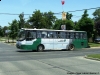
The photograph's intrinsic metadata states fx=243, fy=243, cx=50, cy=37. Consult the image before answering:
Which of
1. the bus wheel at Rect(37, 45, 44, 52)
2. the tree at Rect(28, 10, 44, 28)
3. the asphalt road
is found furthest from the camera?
the tree at Rect(28, 10, 44, 28)

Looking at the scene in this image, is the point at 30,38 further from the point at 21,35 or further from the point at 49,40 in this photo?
the point at 49,40

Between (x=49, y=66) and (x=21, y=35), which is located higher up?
(x=21, y=35)

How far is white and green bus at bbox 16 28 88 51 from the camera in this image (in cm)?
3002

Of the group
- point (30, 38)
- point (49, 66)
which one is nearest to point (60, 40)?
point (30, 38)

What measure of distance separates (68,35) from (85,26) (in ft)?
60.8

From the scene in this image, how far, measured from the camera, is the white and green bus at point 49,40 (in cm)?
3002

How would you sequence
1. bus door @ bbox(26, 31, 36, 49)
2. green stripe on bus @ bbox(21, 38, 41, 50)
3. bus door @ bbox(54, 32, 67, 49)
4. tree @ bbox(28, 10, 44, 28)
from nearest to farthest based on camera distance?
bus door @ bbox(26, 31, 36, 49)
green stripe on bus @ bbox(21, 38, 41, 50)
bus door @ bbox(54, 32, 67, 49)
tree @ bbox(28, 10, 44, 28)

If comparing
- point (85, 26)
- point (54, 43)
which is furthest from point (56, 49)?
point (85, 26)

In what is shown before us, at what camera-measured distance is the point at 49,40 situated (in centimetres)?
3195

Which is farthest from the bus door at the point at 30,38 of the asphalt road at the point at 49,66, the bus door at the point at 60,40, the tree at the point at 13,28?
the tree at the point at 13,28

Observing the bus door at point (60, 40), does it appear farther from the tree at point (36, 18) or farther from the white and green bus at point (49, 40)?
the tree at point (36, 18)

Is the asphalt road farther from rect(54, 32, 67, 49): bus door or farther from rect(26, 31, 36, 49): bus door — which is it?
rect(54, 32, 67, 49): bus door

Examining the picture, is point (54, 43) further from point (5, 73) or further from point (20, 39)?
point (5, 73)

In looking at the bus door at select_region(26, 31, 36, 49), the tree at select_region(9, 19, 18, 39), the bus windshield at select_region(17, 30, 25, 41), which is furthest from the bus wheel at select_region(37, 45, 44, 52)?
the tree at select_region(9, 19, 18, 39)
